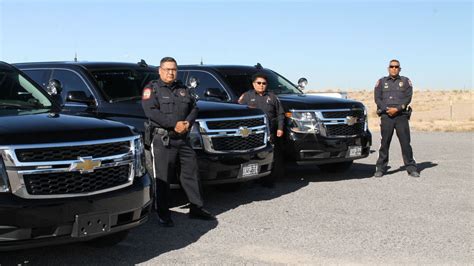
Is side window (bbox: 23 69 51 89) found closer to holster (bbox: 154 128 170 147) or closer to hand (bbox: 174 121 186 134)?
holster (bbox: 154 128 170 147)

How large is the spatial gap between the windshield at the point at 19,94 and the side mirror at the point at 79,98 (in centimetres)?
92

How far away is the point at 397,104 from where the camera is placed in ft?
33.9

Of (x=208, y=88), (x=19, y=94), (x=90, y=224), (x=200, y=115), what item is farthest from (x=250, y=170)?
(x=90, y=224)

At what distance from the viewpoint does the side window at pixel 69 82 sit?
793 cm

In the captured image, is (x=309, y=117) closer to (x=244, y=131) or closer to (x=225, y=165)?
(x=244, y=131)

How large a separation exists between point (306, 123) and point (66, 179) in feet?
17.5

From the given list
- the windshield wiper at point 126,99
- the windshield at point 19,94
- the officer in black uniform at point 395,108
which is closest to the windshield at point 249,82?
the officer in black uniform at point 395,108

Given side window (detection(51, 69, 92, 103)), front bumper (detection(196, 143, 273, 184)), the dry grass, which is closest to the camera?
front bumper (detection(196, 143, 273, 184))

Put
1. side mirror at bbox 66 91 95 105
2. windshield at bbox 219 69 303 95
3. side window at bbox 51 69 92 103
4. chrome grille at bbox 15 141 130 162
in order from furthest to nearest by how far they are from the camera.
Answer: windshield at bbox 219 69 303 95, side window at bbox 51 69 92 103, side mirror at bbox 66 91 95 105, chrome grille at bbox 15 141 130 162

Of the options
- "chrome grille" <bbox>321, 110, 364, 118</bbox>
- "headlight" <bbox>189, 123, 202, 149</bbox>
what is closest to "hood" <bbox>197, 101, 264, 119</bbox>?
"headlight" <bbox>189, 123, 202, 149</bbox>

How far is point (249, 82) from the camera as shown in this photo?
10.3m

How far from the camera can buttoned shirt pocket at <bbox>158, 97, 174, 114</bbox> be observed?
6.54 metres

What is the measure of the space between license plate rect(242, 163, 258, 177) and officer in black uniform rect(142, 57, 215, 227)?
98cm

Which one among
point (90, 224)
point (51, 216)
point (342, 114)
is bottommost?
point (90, 224)
